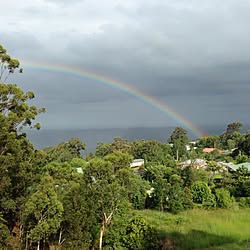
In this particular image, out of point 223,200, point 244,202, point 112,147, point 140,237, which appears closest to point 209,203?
point 223,200

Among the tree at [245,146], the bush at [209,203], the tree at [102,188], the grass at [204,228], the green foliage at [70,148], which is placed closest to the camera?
the tree at [102,188]

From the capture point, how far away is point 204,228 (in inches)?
514

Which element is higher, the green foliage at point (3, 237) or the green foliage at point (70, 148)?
the green foliage at point (70, 148)

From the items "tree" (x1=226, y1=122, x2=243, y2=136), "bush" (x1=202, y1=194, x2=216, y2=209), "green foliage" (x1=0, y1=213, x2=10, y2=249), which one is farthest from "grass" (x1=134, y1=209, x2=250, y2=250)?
"tree" (x1=226, y1=122, x2=243, y2=136)

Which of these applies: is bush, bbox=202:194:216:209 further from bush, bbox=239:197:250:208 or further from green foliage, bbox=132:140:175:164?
green foliage, bbox=132:140:175:164

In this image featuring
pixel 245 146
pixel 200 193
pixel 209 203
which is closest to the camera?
→ pixel 209 203

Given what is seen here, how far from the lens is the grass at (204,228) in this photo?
11.4m

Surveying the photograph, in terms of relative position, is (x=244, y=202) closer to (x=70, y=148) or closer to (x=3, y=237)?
(x=3, y=237)

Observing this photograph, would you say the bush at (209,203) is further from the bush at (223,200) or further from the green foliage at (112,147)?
the green foliage at (112,147)

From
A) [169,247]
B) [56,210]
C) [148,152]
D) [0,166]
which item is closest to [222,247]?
[169,247]

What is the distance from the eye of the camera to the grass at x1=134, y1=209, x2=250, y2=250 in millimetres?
11352

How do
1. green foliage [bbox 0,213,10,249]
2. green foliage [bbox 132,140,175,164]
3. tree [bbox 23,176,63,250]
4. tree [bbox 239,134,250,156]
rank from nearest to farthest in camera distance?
tree [bbox 23,176,63,250] < green foliage [bbox 0,213,10,249] < green foliage [bbox 132,140,175,164] < tree [bbox 239,134,250,156]

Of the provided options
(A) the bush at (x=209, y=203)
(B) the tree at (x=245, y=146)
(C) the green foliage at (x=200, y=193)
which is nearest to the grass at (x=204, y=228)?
(A) the bush at (x=209, y=203)

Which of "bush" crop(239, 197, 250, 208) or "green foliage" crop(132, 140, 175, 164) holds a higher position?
"green foliage" crop(132, 140, 175, 164)
